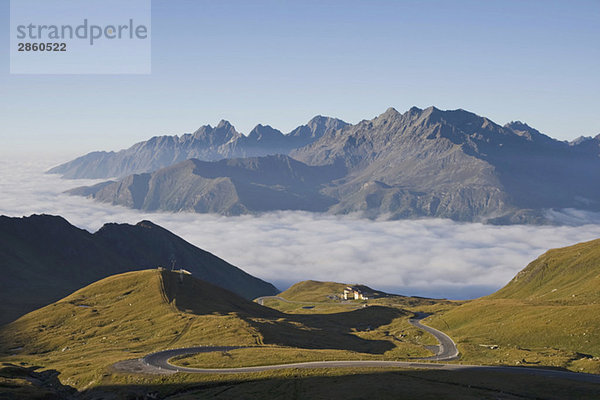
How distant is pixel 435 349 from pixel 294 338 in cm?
3911

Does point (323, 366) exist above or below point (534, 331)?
above

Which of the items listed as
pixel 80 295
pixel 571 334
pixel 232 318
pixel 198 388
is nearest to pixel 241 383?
pixel 198 388

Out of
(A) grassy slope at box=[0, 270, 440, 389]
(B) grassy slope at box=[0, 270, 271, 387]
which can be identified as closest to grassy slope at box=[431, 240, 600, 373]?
(A) grassy slope at box=[0, 270, 440, 389]

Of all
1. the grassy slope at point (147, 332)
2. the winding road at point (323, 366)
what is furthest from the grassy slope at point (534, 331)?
the grassy slope at point (147, 332)

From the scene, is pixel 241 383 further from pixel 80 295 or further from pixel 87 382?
pixel 80 295

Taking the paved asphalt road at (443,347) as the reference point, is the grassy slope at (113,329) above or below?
above

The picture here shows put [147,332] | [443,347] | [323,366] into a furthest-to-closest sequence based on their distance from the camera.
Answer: [147,332] < [443,347] < [323,366]

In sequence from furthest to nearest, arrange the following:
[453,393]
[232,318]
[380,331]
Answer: [380,331] → [232,318] → [453,393]

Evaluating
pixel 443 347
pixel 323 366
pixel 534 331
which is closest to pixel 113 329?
pixel 323 366

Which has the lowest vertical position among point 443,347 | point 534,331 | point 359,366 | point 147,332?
point 443,347

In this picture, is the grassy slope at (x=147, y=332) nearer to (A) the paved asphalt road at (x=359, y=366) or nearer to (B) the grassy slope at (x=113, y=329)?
(B) the grassy slope at (x=113, y=329)

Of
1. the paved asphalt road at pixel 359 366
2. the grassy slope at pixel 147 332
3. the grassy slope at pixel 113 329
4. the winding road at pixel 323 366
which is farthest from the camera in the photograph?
the grassy slope at pixel 147 332

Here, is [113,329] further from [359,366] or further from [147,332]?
[359,366]

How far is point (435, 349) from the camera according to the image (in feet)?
437
